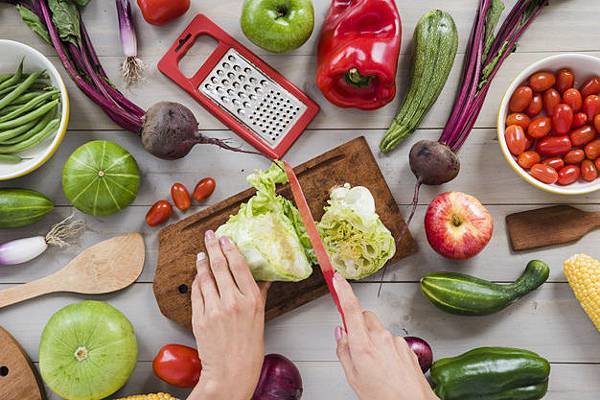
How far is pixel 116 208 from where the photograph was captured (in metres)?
1.64

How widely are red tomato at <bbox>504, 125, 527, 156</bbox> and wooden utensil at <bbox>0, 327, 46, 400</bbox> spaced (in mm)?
1413

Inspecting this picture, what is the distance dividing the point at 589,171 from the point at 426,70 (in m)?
0.51

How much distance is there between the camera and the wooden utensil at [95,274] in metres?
1.69

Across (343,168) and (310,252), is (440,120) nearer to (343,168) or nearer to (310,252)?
(343,168)

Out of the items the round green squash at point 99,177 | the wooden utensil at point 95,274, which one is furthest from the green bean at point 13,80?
the wooden utensil at point 95,274

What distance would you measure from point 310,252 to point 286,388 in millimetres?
353

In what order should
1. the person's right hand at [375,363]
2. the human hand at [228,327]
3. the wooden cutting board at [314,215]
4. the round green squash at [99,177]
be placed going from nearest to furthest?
the person's right hand at [375,363] < the human hand at [228,327] < the round green squash at [99,177] < the wooden cutting board at [314,215]

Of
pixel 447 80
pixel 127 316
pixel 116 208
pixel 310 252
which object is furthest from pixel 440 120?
pixel 127 316

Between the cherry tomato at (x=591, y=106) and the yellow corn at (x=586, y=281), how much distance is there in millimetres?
376

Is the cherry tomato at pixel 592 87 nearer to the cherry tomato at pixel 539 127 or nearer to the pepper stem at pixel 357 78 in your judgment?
the cherry tomato at pixel 539 127

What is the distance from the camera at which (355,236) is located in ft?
5.13

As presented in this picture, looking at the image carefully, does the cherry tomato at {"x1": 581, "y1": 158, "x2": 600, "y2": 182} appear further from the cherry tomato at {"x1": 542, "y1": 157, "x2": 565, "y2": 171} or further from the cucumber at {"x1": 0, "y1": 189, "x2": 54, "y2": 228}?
the cucumber at {"x1": 0, "y1": 189, "x2": 54, "y2": 228}

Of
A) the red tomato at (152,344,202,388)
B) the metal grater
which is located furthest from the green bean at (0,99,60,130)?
the red tomato at (152,344,202,388)

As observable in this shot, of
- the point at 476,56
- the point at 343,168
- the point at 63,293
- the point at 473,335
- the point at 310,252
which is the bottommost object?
the point at 473,335
